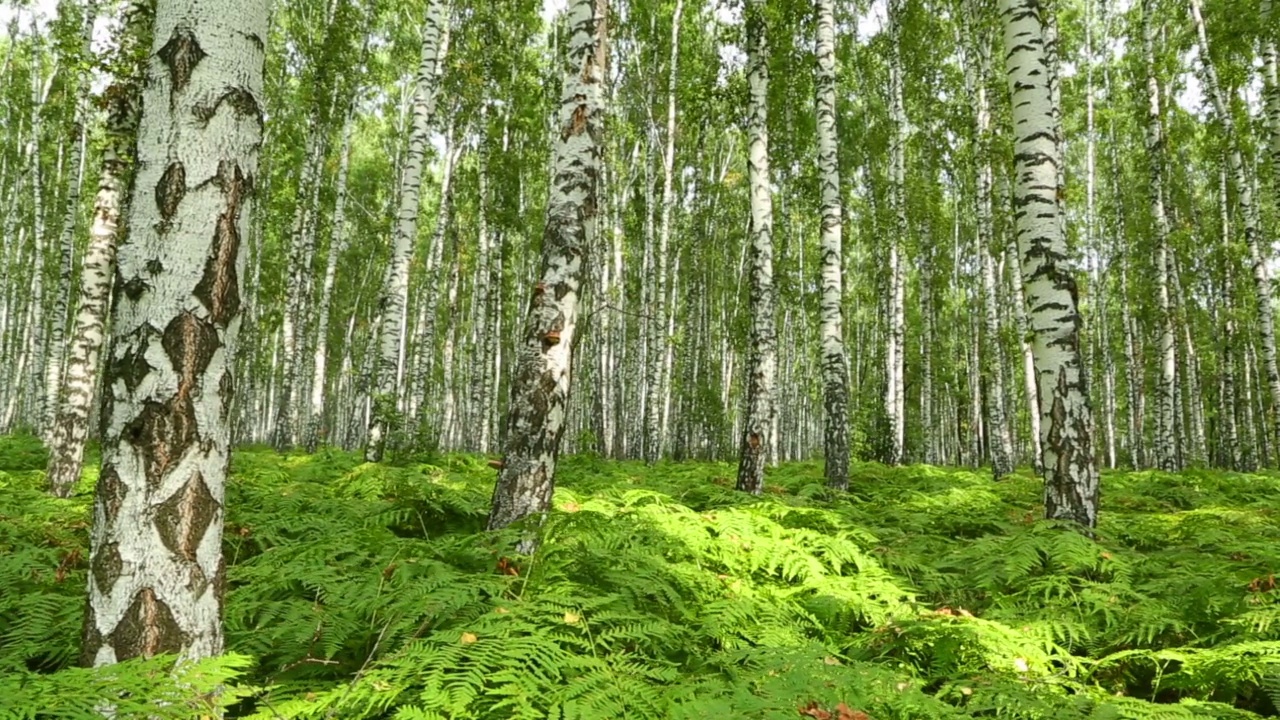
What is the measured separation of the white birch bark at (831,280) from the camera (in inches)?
359

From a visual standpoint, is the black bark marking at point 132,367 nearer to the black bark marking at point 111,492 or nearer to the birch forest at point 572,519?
the birch forest at point 572,519

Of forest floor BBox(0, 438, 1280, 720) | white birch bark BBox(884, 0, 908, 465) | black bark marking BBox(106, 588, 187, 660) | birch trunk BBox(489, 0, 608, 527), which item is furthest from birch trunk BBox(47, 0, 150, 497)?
white birch bark BBox(884, 0, 908, 465)

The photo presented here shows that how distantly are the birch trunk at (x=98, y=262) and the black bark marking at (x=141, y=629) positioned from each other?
5.66 metres

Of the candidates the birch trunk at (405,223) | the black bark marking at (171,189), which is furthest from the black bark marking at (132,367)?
the birch trunk at (405,223)

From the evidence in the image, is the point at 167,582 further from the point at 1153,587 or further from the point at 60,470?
the point at 60,470

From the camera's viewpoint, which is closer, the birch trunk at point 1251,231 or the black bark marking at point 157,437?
the black bark marking at point 157,437

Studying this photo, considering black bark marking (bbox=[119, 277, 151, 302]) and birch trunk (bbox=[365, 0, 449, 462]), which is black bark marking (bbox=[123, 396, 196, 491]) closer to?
black bark marking (bbox=[119, 277, 151, 302])

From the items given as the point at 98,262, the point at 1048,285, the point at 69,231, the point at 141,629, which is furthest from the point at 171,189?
the point at 69,231

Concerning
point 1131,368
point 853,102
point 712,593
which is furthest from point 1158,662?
point 853,102

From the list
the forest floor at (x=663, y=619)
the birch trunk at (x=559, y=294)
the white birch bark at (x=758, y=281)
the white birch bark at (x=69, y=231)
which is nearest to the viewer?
the forest floor at (x=663, y=619)

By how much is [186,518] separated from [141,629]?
31cm

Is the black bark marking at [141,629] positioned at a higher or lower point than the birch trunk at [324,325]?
lower

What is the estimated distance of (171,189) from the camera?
77.4 inches

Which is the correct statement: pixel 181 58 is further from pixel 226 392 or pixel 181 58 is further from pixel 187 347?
pixel 226 392
